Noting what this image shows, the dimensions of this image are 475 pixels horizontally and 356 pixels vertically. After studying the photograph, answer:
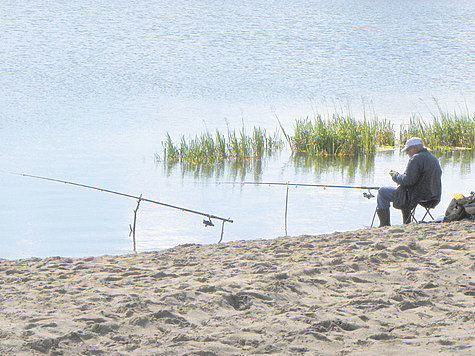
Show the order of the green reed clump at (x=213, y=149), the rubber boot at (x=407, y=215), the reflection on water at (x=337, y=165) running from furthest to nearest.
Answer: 1. the green reed clump at (x=213, y=149)
2. the reflection on water at (x=337, y=165)
3. the rubber boot at (x=407, y=215)

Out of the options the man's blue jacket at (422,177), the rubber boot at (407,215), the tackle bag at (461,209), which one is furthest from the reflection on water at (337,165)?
the tackle bag at (461,209)

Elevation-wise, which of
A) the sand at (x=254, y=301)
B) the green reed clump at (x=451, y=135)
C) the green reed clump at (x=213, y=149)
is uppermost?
the green reed clump at (x=451, y=135)

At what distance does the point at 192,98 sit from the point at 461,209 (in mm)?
16003

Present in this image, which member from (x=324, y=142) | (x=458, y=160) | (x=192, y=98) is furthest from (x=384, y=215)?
(x=192, y=98)

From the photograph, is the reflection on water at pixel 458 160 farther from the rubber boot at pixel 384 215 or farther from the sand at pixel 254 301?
the sand at pixel 254 301

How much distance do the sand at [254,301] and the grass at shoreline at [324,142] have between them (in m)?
7.82

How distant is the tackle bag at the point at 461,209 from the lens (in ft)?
22.2

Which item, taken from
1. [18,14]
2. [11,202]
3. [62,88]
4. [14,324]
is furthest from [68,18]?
[14,324]

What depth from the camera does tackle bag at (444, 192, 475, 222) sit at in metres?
6.76

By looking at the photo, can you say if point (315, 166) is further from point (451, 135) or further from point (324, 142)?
point (451, 135)

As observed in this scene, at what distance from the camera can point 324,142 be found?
556 inches

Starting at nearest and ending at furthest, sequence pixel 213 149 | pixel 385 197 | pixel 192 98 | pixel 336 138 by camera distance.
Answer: pixel 385 197 → pixel 213 149 → pixel 336 138 → pixel 192 98

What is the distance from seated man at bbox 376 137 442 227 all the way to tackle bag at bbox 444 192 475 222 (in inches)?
9.3

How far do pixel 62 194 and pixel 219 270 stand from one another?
6300 mm
